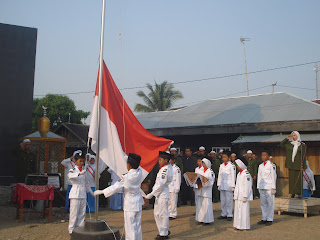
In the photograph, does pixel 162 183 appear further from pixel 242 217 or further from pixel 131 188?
pixel 242 217

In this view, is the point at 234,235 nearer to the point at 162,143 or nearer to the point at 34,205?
the point at 162,143

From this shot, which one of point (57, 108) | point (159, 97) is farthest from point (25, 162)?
point (57, 108)

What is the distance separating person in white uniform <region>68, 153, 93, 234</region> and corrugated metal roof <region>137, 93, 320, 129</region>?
10.1m

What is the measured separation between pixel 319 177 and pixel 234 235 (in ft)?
22.1

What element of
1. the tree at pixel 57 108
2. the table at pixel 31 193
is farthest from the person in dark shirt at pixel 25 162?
the tree at pixel 57 108

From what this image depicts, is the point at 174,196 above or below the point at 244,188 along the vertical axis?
below

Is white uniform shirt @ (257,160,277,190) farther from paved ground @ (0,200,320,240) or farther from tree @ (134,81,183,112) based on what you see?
tree @ (134,81,183,112)

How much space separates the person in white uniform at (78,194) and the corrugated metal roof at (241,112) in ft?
33.3

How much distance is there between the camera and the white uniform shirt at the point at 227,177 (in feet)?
32.9

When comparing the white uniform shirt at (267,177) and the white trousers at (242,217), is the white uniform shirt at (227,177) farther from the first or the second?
the white trousers at (242,217)

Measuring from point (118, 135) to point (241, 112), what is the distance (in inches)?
481

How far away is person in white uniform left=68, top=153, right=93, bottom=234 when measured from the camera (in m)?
7.67

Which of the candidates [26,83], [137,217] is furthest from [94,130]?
[26,83]

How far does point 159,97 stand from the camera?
34531 millimetres
